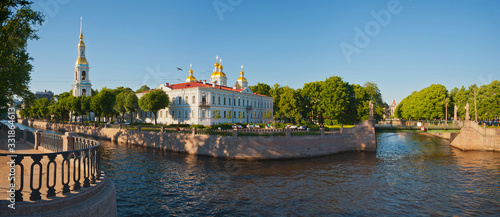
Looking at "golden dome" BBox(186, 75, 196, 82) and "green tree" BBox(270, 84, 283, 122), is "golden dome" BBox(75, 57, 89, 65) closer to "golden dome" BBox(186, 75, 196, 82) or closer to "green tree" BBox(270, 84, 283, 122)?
"golden dome" BBox(186, 75, 196, 82)

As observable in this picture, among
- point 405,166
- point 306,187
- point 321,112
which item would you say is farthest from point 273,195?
point 321,112

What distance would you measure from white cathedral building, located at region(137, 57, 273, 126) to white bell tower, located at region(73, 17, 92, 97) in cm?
3437

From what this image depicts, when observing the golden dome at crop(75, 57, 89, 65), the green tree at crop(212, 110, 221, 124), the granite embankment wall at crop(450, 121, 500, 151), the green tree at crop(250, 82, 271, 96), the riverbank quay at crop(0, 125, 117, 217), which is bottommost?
the granite embankment wall at crop(450, 121, 500, 151)

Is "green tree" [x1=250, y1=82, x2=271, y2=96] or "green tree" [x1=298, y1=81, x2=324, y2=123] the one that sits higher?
"green tree" [x1=250, y1=82, x2=271, y2=96]

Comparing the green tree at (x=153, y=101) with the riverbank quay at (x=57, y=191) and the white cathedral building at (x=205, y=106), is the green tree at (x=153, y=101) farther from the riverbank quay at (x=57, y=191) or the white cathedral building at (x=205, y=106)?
the riverbank quay at (x=57, y=191)

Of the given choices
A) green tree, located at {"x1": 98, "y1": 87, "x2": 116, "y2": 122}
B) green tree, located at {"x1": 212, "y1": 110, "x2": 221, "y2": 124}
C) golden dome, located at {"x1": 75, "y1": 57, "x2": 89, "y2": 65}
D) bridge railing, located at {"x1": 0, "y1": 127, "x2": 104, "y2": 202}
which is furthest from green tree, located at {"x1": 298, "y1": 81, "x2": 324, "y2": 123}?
golden dome, located at {"x1": 75, "y1": 57, "x2": 89, "y2": 65}

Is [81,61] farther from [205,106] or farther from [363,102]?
[363,102]

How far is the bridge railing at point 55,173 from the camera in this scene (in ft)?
18.7

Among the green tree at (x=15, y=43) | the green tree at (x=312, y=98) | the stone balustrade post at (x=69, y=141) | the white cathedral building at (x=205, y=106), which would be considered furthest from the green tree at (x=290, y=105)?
the stone balustrade post at (x=69, y=141)

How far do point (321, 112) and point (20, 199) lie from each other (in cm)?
6654

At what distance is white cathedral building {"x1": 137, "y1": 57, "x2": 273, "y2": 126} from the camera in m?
60.9

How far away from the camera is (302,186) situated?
18.4 metres

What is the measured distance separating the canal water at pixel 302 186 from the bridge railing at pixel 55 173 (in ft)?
18.7

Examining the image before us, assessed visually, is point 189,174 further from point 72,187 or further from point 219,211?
point 72,187
